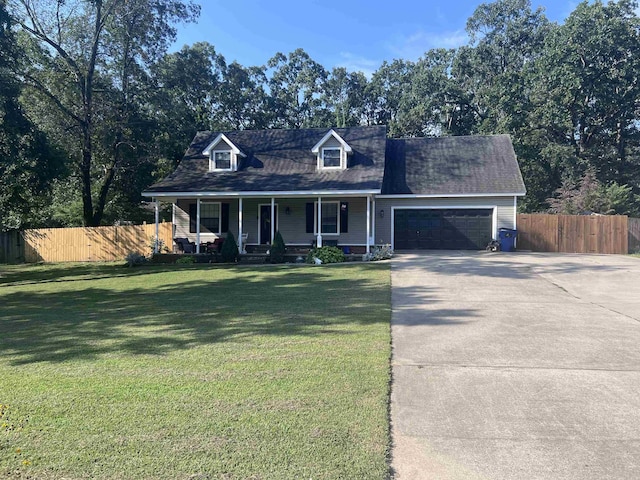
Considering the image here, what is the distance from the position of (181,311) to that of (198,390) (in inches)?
188

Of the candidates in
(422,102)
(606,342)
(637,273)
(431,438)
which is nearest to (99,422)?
(431,438)

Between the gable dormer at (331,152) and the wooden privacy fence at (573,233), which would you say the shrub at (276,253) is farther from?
the wooden privacy fence at (573,233)

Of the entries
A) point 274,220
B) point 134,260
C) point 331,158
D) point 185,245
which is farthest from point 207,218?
point 331,158

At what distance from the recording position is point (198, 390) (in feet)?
14.3

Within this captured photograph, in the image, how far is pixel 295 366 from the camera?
5078mm

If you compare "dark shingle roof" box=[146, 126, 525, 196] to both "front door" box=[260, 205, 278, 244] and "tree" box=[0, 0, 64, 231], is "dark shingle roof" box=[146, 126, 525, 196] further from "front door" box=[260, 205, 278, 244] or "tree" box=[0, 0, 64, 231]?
"tree" box=[0, 0, 64, 231]

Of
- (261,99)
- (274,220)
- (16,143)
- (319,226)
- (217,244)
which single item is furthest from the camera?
(261,99)

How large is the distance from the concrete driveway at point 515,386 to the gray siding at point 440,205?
10201mm

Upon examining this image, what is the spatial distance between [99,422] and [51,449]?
1.47ft

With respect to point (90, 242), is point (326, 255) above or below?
below

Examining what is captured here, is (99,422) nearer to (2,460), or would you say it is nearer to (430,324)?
(2,460)

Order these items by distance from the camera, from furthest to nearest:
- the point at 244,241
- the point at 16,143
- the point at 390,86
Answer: the point at 390,86
the point at 244,241
the point at 16,143

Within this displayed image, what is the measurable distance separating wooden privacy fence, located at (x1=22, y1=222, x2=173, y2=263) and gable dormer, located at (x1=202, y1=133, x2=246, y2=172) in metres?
4.05

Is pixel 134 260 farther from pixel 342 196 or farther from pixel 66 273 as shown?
pixel 342 196
